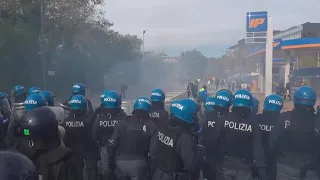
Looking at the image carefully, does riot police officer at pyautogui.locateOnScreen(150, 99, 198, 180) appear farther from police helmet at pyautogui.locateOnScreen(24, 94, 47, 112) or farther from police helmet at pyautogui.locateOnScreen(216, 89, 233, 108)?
police helmet at pyautogui.locateOnScreen(24, 94, 47, 112)

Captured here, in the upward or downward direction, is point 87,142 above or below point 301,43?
below

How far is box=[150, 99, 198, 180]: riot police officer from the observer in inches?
182

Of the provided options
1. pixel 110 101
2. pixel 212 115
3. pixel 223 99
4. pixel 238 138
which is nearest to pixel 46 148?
→ pixel 238 138

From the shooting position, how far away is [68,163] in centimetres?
342

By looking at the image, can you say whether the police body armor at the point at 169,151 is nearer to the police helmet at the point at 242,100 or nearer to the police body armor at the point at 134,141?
the police body armor at the point at 134,141

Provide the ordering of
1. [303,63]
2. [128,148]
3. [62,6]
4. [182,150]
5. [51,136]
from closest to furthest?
[51,136], [182,150], [128,148], [62,6], [303,63]

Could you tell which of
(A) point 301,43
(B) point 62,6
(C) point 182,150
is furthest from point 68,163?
(A) point 301,43

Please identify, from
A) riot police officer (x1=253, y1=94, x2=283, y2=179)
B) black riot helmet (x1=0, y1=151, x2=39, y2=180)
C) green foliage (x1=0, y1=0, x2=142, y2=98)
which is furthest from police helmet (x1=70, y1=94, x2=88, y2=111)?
green foliage (x1=0, y1=0, x2=142, y2=98)

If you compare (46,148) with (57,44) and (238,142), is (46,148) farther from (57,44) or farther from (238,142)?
(57,44)

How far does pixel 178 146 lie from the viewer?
15.2 feet

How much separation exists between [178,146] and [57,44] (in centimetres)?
2927

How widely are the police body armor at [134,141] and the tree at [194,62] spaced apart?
85.0 metres

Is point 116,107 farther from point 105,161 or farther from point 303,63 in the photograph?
point 303,63

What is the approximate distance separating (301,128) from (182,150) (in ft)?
6.88
